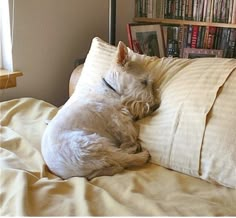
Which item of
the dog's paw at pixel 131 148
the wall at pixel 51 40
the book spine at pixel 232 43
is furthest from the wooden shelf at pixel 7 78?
the book spine at pixel 232 43

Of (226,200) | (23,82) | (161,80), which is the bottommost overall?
(226,200)

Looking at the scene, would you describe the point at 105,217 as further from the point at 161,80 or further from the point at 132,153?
the point at 161,80

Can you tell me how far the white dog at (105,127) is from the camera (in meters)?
1.25

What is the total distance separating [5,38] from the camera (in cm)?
200

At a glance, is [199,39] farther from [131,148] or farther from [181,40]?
[131,148]

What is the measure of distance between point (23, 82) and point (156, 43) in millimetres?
875

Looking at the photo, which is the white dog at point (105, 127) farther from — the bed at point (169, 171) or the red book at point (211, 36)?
the red book at point (211, 36)

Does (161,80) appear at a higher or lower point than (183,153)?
higher

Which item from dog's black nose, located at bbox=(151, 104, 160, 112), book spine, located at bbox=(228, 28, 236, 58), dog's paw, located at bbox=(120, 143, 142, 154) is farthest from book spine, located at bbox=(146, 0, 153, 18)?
dog's paw, located at bbox=(120, 143, 142, 154)

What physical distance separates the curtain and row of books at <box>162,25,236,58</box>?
1.00 metres

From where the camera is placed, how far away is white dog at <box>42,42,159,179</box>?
1.25m

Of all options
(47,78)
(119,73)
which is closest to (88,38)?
(47,78)

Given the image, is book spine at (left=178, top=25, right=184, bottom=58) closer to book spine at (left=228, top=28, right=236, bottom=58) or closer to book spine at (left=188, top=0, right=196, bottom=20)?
book spine at (left=188, top=0, right=196, bottom=20)

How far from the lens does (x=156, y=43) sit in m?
2.27
